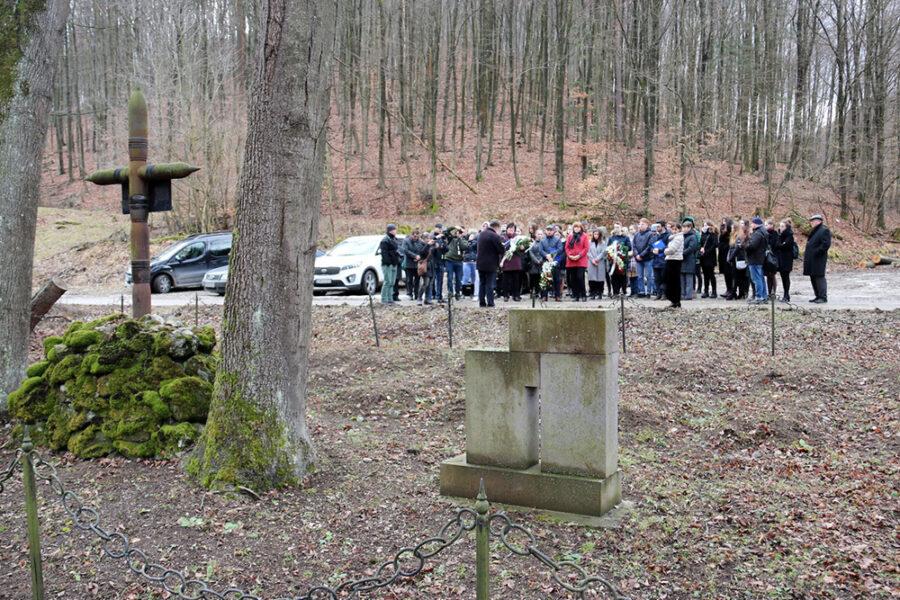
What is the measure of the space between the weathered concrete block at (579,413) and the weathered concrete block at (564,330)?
0.24 ft

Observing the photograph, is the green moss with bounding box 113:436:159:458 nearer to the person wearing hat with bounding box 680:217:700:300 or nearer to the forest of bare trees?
the person wearing hat with bounding box 680:217:700:300

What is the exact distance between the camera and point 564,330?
5.87 metres

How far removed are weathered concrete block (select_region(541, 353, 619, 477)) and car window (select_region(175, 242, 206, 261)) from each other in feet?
69.4

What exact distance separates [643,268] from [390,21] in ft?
73.8

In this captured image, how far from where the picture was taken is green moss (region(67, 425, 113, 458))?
7.04m

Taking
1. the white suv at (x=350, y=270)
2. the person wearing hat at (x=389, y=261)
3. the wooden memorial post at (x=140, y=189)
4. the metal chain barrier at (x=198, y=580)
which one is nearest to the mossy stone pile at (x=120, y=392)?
the metal chain barrier at (x=198, y=580)

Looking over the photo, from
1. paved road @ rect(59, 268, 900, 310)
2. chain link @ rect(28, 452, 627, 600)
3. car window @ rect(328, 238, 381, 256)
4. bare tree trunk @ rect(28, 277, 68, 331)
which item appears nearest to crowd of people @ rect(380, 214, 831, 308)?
paved road @ rect(59, 268, 900, 310)

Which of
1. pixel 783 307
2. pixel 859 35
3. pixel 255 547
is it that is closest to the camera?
pixel 255 547

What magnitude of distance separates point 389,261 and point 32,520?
532 inches

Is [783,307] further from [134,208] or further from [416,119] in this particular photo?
[416,119]

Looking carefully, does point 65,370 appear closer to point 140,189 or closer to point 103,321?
point 103,321

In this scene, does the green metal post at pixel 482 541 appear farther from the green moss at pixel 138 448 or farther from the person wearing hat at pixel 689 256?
the person wearing hat at pixel 689 256

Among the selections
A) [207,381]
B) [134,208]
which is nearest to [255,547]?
[207,381]

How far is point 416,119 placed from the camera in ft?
123
